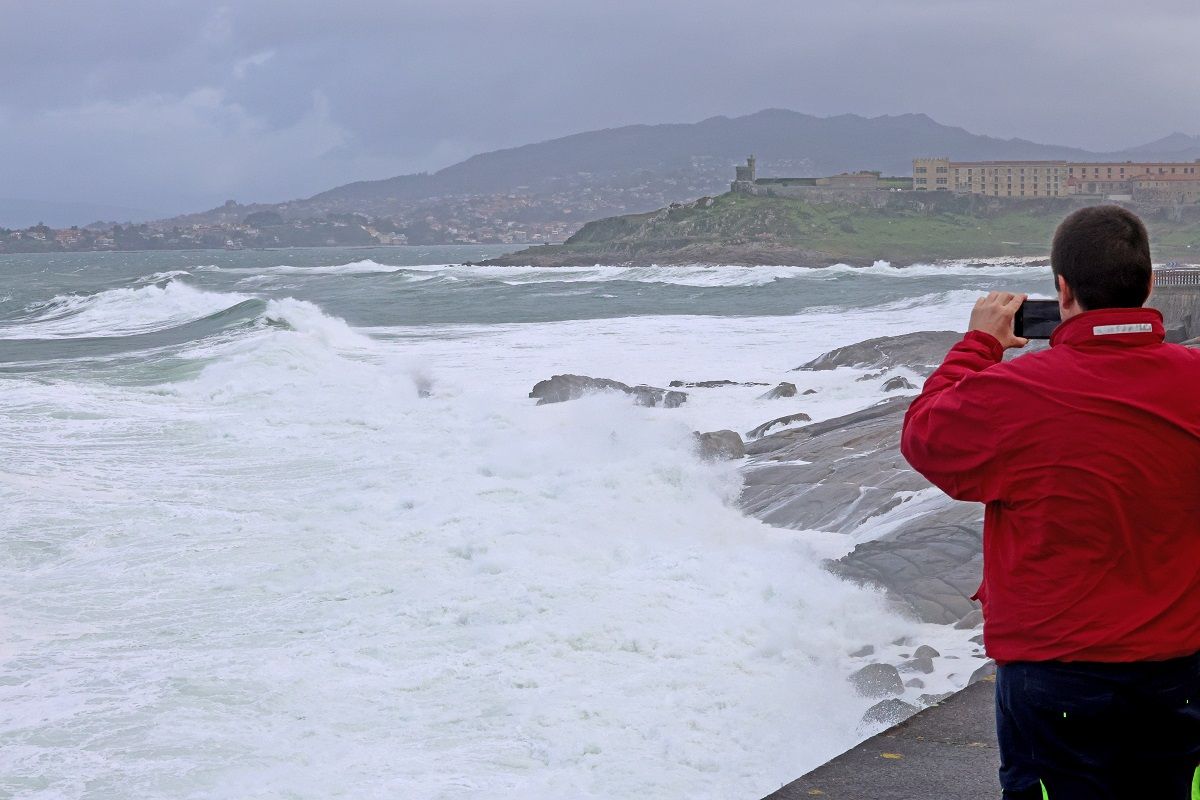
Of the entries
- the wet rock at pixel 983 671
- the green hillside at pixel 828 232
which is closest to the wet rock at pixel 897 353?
the wet rock at pixel 983 671

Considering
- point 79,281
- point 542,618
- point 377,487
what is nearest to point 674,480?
point 377,487

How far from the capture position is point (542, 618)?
766 centimetres

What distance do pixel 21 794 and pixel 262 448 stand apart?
339 inches

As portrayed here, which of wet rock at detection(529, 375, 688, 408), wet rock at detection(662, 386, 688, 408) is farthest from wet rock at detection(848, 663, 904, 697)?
wet rock at detection(662, 386, 688, 408)

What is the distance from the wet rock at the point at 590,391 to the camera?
59.5ft

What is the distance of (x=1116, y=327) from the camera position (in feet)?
7.53

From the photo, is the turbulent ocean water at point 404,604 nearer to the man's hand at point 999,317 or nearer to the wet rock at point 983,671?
the wet rock at point 983,671

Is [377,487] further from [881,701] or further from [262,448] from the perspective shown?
[881,701]

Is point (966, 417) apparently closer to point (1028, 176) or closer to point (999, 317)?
point (999, 317)

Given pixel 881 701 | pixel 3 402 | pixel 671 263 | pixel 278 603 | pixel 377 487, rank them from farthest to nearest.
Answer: pixel 671 263 < pixel 3 402 < pixel 377 487 < pixel 278 603 < pixel 881 701

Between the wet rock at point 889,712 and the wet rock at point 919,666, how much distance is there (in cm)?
51

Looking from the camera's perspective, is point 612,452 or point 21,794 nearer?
point 21,794

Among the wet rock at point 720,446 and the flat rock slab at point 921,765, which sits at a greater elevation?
the flat rock slab at point 921,765

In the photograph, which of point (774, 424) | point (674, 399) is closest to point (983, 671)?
point (774, 424)
